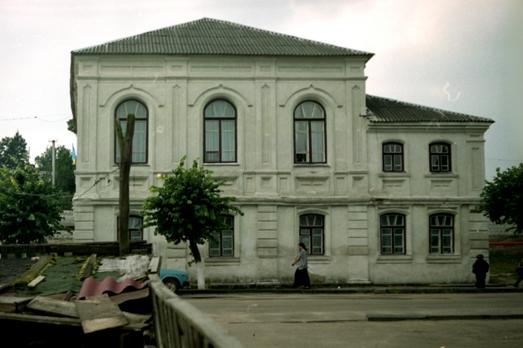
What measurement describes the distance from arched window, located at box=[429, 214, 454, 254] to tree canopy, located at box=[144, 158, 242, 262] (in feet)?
30.1

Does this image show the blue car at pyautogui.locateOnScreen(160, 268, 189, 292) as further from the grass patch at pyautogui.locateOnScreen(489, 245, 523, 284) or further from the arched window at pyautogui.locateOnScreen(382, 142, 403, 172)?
the grass patch at pyautogui.locateOnScreen(489, 245, 523, 284)

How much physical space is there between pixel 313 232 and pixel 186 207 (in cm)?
641

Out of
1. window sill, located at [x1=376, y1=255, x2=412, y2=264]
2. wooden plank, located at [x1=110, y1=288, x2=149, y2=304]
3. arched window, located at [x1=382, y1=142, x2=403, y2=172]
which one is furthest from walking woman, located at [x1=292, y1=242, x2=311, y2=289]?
wooden plank, located at [x1=110, y1=288, x2=149, y2=304]

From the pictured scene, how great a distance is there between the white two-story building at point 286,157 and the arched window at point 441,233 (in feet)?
0.19

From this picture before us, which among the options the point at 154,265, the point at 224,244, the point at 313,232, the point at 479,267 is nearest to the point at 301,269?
the point at 313,232

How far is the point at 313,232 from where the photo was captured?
3039cm

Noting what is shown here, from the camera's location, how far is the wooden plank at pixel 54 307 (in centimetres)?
909

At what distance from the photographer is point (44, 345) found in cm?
877

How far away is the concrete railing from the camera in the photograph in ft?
12.7

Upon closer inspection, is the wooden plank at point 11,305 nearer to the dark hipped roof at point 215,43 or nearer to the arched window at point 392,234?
the dark hipped roof at point 215,43

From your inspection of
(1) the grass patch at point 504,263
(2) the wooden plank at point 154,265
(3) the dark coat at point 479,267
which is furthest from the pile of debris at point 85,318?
(1) the grass patch at point 504,263

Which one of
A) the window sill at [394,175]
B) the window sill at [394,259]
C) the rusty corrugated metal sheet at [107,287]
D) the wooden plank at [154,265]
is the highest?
the window sill at [394,175]

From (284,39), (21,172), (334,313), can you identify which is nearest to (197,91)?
(284,39)

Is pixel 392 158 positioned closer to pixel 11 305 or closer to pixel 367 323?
pixel 367 323
